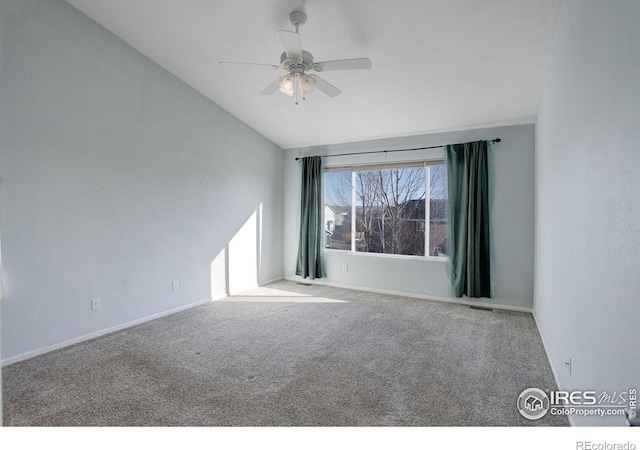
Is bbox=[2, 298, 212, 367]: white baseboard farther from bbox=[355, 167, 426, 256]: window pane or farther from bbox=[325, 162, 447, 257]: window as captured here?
bbox=[355, 167, 426, 256]: window pane

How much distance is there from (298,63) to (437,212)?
302 cm

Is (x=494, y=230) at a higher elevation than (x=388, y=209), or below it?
below

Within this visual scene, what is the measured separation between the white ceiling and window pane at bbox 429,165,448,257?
2.16 ft

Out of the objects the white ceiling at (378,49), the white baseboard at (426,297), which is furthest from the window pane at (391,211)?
the white ceiling at (378,49)

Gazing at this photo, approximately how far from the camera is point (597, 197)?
152 centimetres

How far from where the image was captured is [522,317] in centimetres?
386

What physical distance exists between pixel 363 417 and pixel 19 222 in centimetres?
310

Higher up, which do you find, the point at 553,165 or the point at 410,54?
the point at 410,54

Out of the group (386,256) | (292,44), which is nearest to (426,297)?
(386,256)

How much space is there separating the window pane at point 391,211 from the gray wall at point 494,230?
7.6 inches

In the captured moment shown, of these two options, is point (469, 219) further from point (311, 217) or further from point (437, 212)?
point (311, 217)

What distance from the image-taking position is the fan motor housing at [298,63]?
2.53m

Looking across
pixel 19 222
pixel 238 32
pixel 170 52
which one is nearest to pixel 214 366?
pixel 19 222

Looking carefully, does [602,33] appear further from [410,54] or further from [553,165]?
[410,54]
